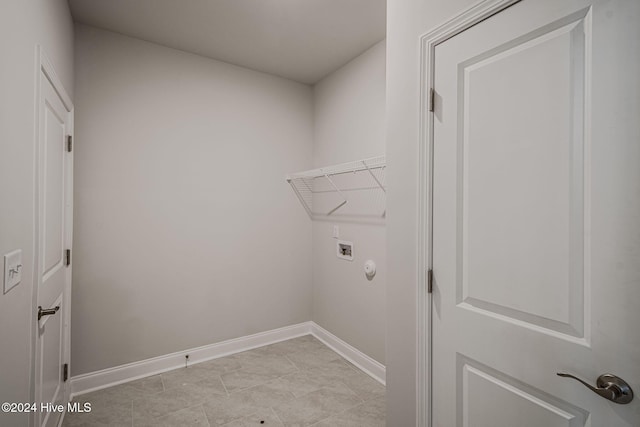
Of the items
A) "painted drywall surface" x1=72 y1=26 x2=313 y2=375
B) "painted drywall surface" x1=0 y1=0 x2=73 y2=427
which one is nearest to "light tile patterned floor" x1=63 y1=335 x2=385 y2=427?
"painted drywall surface" x1=72 y1=26 x2=313 y2=375

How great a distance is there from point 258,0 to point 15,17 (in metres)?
1.31

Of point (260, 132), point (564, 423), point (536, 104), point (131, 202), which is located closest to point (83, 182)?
point (131, 202)

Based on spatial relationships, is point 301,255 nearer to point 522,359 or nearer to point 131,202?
point 131,202

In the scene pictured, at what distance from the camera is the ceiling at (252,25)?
6.75ft

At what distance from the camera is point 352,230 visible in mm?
2773

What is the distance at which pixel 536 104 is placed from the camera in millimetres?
983

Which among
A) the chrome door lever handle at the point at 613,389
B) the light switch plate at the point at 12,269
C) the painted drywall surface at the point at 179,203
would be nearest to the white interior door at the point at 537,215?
the chrome door lever handle at the point at 613,389

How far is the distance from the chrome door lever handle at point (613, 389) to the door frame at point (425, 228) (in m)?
0.56

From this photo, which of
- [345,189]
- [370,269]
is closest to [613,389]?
[370,269]

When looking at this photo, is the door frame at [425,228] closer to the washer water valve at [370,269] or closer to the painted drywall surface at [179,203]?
the washer water valve at [370,269]

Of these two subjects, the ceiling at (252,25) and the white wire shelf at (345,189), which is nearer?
the ceiling at (252,25)

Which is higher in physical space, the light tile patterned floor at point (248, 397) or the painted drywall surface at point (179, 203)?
the painted drywall surface at point (179, 203)

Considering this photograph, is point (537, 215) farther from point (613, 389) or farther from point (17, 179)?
point (17, 179)

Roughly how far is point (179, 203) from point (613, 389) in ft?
8.99
